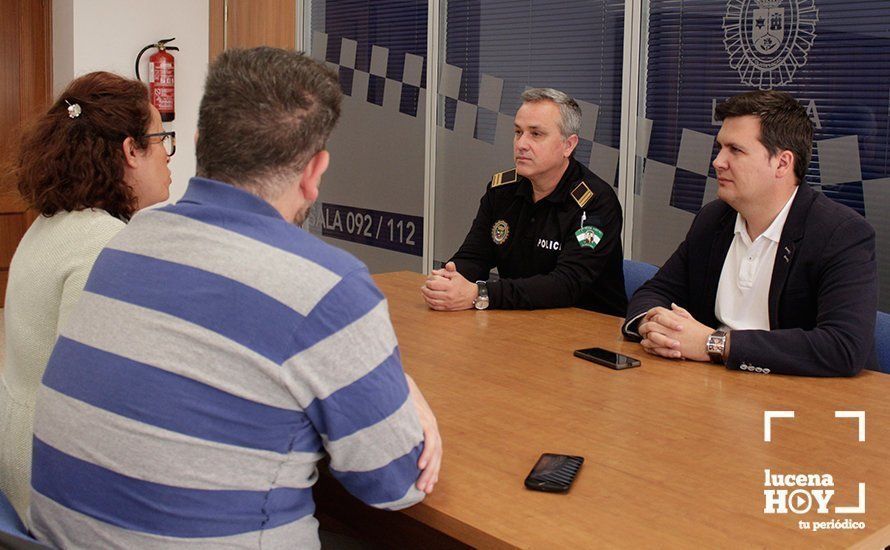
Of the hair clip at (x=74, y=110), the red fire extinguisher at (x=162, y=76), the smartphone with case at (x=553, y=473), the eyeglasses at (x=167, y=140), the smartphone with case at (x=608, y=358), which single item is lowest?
the smartphone with case at (x=608, y=358)

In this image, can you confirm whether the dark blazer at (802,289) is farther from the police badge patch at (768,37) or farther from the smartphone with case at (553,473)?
the police badge patch at (768,37)

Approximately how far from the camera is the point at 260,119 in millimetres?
1333

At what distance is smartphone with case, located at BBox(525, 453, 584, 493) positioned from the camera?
1463 millimetres

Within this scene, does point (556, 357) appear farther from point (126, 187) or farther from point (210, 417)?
point (210, 417)

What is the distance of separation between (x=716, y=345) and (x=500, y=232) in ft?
4.20

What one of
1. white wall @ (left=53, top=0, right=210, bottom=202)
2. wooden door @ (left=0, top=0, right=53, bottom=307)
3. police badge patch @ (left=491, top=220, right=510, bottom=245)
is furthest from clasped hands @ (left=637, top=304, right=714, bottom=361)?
wooden door @ (left=0, top=0, right=53, bottom=307)

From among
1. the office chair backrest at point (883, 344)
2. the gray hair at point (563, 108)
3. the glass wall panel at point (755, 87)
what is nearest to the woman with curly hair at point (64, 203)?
the gray hair at point (563, 108)

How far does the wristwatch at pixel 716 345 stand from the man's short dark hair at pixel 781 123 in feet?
1.81

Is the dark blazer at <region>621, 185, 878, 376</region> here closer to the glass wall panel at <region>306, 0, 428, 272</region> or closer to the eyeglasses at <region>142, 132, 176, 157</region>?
the eyeglasses at <region>142, 132, 176, 157</region>

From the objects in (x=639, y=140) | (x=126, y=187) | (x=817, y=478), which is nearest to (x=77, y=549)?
(x=126, y=187)

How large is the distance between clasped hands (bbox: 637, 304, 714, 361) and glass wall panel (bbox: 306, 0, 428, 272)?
9.54 feet

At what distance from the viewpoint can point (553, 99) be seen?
338 cm

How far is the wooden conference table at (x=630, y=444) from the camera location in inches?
52.8

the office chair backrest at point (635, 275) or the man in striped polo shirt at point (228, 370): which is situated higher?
the man in striped polo shirt at point (228, 370)
